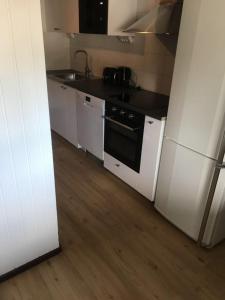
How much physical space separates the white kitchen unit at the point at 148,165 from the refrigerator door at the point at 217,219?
0.58 m

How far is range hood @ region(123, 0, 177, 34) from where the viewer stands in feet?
6.93

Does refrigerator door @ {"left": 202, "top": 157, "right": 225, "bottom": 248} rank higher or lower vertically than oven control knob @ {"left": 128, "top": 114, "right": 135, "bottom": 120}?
lower

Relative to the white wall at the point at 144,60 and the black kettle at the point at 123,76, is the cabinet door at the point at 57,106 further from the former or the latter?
the black kettle at the point at 123,76

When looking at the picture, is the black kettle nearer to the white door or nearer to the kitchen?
the kitchen

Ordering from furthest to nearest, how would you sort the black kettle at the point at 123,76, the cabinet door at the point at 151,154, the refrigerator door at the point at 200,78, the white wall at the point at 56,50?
1. the white wall at the point at 56,50
2. the black kettle at the point at 123,76
3. the cabinet door at the point at 151,154
4. the refrigerator door at the point at 200,78

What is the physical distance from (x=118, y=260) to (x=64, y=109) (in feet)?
7.23

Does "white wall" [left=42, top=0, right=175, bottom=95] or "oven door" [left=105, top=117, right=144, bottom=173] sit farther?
"white wall" [left=42, top=0, right=175, bottom=95]

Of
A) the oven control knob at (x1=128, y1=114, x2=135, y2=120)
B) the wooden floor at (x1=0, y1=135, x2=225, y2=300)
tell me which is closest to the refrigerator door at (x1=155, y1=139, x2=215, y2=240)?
the wooden floor at (x1=0, y1=135, x2=225, y2=300)

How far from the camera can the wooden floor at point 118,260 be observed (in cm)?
158

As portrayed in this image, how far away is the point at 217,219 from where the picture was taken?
1792 mm

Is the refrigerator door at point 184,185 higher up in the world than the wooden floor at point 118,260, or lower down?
higher up

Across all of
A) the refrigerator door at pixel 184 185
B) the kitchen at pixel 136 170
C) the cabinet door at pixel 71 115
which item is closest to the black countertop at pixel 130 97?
the kitchen at pixel 136 170

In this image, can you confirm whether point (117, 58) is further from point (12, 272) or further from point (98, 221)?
point (12, 272)

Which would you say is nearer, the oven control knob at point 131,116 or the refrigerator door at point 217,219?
the refrigerator door at point 217,219
